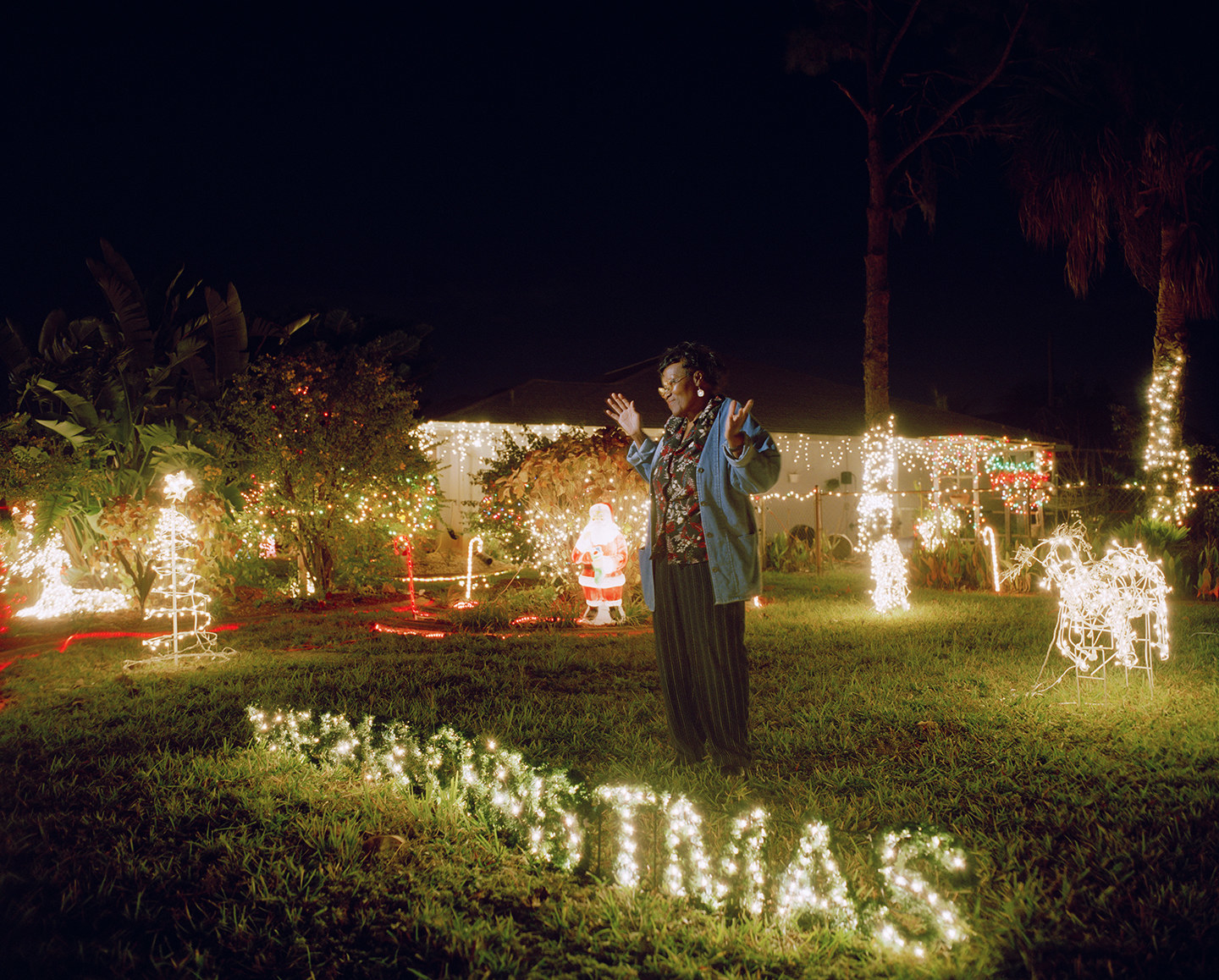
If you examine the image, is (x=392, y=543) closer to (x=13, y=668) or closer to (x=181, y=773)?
(x=13, y=668)

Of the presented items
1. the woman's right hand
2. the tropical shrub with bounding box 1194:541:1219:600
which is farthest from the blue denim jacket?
the tropical shrub with bounding box 1194:541:1219:600

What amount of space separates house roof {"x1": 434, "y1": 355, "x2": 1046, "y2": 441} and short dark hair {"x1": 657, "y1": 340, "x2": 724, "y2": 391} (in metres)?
14.9

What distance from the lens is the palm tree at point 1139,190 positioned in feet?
36.5

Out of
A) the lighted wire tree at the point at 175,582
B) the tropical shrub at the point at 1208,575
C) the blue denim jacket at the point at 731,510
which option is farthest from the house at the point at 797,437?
the blue denim jacket at the point at 731,510

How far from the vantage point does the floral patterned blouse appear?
3.84m

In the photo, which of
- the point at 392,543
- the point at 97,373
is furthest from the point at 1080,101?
the point at 97,373

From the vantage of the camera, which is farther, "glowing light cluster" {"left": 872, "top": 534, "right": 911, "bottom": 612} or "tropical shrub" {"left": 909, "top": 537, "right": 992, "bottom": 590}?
"tropical shrub" {"left": 909, "top": 537, "right": 992, "bottom": 590}

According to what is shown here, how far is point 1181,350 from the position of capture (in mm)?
12188

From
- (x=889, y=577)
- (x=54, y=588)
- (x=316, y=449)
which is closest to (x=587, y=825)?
(x=889, y=577)

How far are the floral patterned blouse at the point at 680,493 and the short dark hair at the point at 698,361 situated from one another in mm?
109

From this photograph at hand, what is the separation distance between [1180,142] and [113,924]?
44.6 ft

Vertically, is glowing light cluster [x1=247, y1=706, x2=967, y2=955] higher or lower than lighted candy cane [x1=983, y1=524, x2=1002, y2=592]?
lower

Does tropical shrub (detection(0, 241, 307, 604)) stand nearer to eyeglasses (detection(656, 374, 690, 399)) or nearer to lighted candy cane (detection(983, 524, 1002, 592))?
eyeglasses (detection(656, 374, 690, 399))

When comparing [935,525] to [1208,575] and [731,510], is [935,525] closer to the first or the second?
[1208,575]
